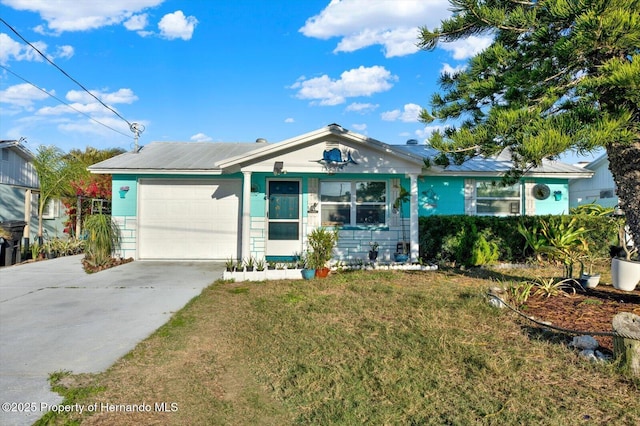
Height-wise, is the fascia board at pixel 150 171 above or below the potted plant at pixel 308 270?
above

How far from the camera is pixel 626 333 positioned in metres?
3.18

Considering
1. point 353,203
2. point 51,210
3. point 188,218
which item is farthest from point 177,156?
point 51,210

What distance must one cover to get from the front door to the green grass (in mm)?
4773

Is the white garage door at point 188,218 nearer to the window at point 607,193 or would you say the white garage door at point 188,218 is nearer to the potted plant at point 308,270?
the potted plant at point 308,270

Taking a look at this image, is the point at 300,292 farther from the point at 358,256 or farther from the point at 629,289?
the point at 629,289

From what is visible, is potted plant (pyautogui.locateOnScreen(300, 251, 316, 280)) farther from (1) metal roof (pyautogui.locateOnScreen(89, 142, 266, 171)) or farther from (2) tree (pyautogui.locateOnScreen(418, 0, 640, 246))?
(2) tree (pyautogui.locateOnScreen(418, 0, 640, 246))

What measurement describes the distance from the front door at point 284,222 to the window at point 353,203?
739 millimetres

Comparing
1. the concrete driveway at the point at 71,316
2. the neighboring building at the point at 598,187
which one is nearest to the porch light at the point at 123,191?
the concrete driveway at the point at 71,316

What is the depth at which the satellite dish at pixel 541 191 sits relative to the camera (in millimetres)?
10867

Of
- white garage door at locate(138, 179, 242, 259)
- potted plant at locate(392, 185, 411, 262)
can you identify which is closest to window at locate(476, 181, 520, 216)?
potted plant at locate(392, 185, 411, 262)

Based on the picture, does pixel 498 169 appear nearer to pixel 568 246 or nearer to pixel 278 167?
pixel 568 246

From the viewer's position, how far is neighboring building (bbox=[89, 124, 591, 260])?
9.33 meters

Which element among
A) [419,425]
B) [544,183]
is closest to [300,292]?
[419,425]

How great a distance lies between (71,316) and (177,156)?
277 inches
